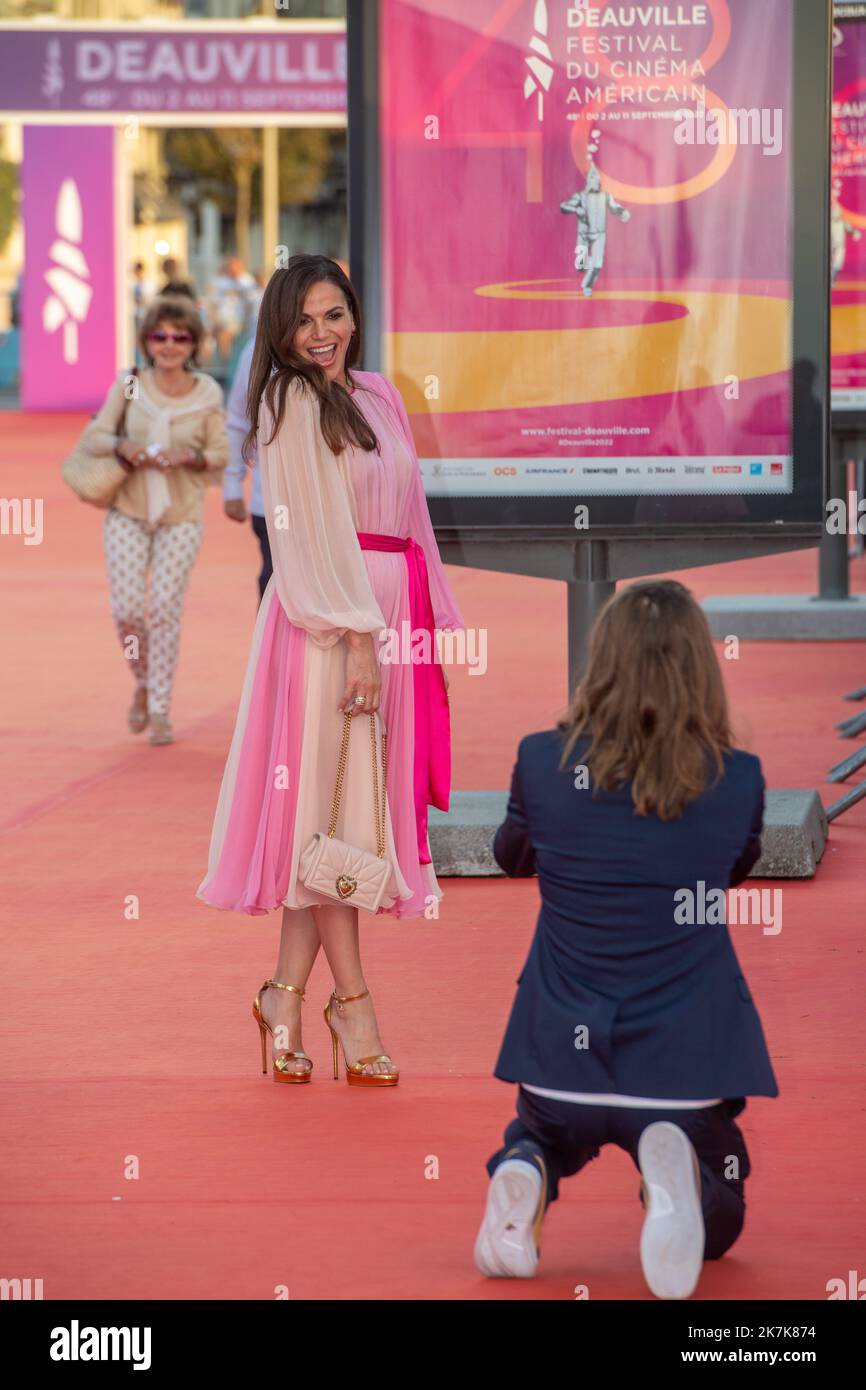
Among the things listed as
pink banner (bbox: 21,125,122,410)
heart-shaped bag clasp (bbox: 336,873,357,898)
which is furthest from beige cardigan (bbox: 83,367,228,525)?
pink banner (bbox: 21,125,122,410)

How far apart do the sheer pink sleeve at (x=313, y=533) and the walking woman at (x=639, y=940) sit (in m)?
1.25

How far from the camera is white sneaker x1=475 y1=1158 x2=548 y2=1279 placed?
156 inches

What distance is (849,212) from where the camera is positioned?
13.5 m

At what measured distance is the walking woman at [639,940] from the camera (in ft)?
13.1

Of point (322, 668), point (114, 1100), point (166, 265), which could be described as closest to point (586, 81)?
point (322, 668)

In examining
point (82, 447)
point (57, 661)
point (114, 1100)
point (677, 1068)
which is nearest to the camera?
point (677, 1068)

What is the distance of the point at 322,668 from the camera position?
17.5ft

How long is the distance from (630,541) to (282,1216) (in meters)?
3.61

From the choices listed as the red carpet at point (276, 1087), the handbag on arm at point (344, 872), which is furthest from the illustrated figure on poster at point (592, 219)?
the handbag on arm at point (344, 872)

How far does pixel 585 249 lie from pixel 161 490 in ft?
9.87

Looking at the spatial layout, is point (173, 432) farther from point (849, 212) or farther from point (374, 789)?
point (849, 212)

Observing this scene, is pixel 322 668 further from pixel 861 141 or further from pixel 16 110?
pixel 16 110

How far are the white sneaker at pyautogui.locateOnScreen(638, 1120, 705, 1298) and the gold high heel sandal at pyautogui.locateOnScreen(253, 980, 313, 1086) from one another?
5.22 ft

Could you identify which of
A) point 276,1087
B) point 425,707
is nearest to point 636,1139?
point 276,1087
